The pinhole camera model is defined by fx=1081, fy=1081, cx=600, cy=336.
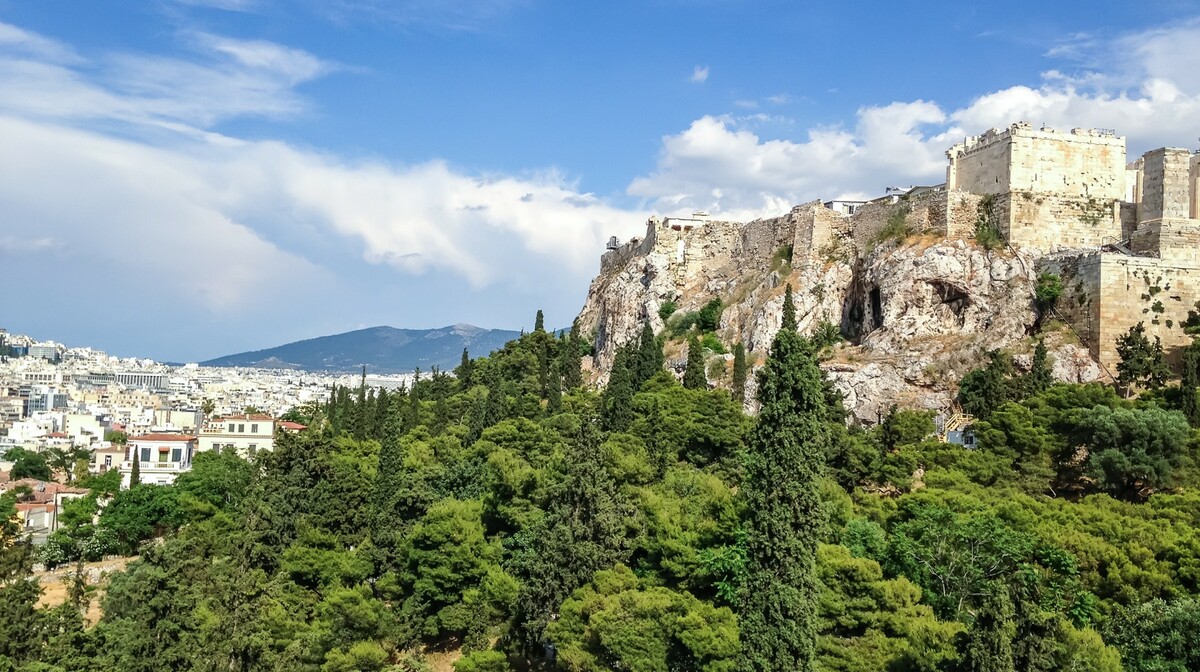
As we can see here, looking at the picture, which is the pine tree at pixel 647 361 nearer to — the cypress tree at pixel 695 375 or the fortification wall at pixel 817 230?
the cypress tree at pixel 695 375

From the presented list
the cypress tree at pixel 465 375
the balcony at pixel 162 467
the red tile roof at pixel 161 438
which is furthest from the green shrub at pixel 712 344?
the red tile roof at pixel 161 438

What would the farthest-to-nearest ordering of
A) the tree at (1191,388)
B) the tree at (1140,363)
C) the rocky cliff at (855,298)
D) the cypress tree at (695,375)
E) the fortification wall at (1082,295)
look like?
the cypress tree at (695,375)
the rocky cliff at (855,298)
the fortification wall at (1082,295)
the tree at (1140,363)
the tree at (1191,388)

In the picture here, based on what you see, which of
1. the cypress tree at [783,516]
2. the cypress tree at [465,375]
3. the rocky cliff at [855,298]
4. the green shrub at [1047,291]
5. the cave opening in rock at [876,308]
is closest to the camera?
the cypress tree at [783,516]

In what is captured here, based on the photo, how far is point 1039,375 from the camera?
38.3 m

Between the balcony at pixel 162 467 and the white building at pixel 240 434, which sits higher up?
the white building at pixel 240 434

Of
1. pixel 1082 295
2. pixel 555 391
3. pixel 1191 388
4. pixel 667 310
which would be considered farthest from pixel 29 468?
pixel 1191 388

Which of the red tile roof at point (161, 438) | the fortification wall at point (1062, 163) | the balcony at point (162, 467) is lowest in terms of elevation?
the balcony at point (162, 467)

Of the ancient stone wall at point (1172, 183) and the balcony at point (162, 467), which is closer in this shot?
the ancient stone wall at point (1172, 183)

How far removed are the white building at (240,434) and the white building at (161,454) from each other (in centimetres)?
135

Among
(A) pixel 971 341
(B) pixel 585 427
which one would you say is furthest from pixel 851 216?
(B) pixel 585 427

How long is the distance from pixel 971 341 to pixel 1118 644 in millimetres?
22772

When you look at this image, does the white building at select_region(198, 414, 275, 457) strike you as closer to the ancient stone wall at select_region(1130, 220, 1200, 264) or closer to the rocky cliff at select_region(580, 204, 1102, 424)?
the rocky cliff at select_region(580, 204, 1102, 424)

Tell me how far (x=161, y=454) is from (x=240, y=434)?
231 inches

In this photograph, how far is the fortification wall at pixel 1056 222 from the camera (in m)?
44.7
